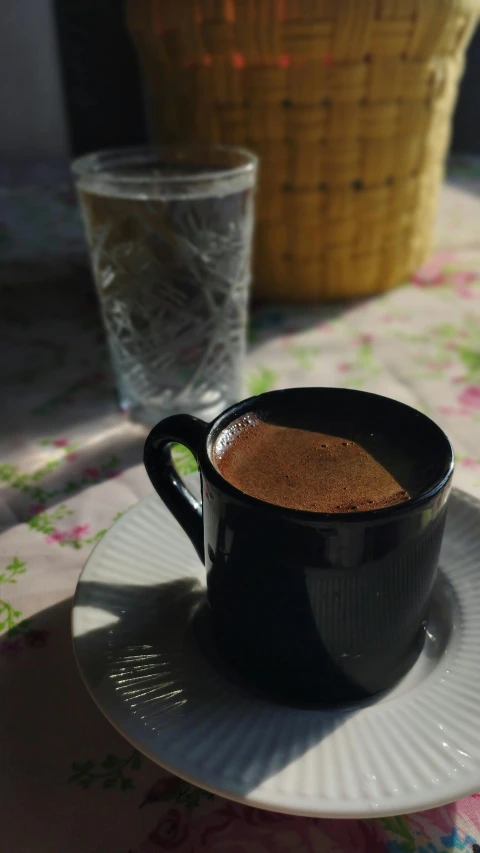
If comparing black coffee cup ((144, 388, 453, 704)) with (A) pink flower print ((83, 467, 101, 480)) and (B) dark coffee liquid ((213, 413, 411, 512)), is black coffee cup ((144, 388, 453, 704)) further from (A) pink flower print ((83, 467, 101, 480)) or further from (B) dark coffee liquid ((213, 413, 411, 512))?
(A) pink flower print ((83, 467, 101, 480))

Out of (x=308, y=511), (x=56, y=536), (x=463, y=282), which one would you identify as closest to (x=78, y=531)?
(x=56, y=536)

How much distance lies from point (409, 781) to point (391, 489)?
0.12 meters

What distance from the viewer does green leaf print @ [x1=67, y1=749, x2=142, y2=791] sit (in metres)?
0.30

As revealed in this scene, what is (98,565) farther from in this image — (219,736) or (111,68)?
(111,68)

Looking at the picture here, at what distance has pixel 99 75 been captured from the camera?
108 cm

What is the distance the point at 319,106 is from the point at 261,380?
251 mm

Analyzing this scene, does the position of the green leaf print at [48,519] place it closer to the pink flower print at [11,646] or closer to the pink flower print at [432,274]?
the pink flower print at [11,646]

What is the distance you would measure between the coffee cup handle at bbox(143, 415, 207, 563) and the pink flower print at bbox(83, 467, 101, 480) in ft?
0.57

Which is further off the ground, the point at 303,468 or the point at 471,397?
the point at 303,468

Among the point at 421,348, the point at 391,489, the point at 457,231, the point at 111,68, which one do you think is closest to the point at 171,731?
the point at 391,489

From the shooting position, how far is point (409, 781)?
255 millimetres

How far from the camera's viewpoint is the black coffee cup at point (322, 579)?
28cm

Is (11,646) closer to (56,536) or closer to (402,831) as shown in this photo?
(56,536)

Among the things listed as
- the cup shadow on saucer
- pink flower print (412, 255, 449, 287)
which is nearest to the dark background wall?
pink flower print (412, 255, 449, 287)
